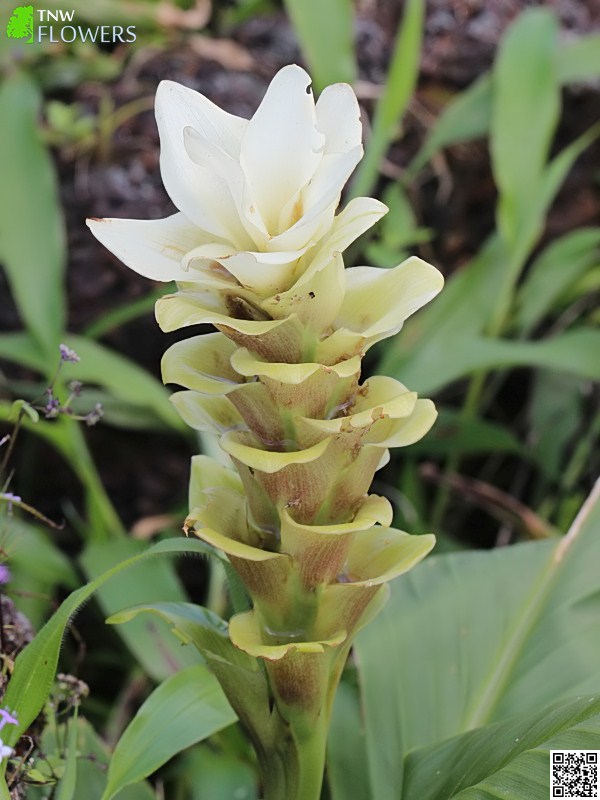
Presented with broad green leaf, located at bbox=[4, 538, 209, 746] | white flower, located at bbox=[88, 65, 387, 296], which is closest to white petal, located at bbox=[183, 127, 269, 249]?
white flower, located at bbox=[88, 65, 387, 296]

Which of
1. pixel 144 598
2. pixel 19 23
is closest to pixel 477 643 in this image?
pixel 144 598

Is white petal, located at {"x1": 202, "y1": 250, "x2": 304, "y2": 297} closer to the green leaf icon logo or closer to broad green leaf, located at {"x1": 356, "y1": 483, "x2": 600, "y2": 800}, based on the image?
broad green leaf, located at {"x1": 356, "y1": 483, "x2": 600, "y2": 800}

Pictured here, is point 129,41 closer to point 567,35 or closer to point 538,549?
point 567,35

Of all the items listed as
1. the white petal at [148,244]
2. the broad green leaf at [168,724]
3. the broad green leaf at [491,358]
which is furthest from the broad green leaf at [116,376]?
the white petal at [148,244]

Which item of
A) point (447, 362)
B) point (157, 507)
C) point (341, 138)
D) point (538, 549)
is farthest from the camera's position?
point (157, 507)

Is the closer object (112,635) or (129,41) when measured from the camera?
(112,635)

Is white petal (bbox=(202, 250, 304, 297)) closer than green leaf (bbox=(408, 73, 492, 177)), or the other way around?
white petal (bbox=(202, 250, 304, 297))

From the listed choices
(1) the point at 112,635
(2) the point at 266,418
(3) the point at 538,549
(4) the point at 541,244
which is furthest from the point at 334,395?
(4) the point at 541,244
